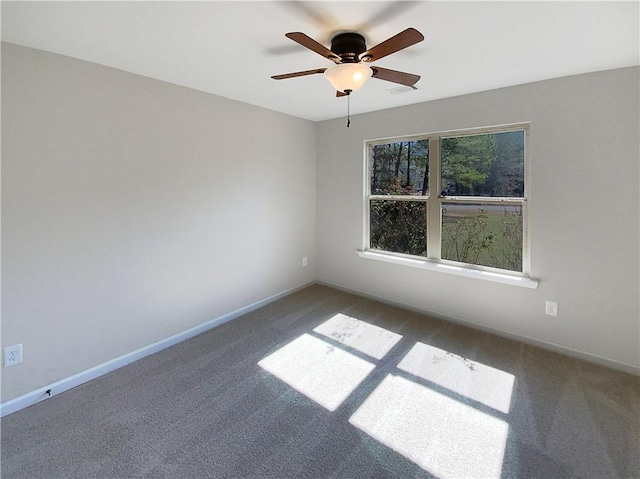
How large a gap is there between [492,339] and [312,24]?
3.01m

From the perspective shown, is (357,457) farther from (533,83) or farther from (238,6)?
(533,83)

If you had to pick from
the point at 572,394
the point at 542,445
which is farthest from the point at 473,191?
the point at 542,445

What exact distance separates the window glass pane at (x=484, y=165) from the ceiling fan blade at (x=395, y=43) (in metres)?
1.82

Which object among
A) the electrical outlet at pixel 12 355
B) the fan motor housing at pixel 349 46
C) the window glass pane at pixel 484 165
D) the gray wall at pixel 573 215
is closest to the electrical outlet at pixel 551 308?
the gray wall at pixel 573 215

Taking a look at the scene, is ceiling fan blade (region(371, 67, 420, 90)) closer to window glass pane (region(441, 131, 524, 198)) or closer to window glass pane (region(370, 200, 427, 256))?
window glass pane (region(441, 131, 524, 198))

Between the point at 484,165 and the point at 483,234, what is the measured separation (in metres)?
0.70

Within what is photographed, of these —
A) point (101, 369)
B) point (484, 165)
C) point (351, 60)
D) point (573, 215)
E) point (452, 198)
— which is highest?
point (351, 60)

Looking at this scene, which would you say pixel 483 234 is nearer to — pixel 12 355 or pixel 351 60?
pixel 351 60

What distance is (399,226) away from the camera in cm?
383

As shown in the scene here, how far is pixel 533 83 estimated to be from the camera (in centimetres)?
267

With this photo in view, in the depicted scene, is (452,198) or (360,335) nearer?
(360,335)

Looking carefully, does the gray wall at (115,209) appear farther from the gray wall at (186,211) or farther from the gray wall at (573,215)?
the gray wall at (573,215)

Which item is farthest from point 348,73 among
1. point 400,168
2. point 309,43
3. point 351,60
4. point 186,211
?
point 400,168

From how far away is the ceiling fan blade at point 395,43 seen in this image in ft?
4.81
